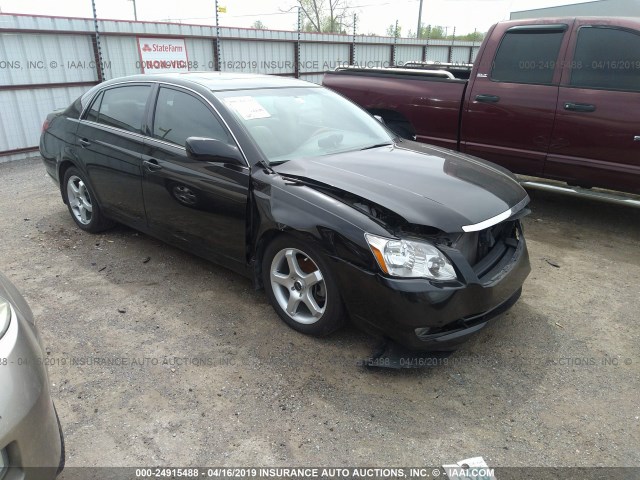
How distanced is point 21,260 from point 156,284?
1465 millimetres

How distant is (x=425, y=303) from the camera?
2.68 meters

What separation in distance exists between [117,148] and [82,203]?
1.10 m

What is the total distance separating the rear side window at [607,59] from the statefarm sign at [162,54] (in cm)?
801

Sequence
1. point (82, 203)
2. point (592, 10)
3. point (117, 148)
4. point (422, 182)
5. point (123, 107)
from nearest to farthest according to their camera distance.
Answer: point (422, 182) < point (117, 148) < point (123, 107) < point (82, 203) < point (592, 10)

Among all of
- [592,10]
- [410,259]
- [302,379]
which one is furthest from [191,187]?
[592,10]

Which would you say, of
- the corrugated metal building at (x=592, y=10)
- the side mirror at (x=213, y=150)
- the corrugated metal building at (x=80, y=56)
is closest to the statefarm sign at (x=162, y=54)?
the corrugated metal building at (x=80, y=56)

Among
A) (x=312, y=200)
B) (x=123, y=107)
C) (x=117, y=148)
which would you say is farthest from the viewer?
(x=123, y=107)

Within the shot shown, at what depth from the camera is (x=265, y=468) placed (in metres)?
2.32

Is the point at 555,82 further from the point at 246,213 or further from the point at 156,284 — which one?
the point at 156,284

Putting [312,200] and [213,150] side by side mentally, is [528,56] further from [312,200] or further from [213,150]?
[213,150]

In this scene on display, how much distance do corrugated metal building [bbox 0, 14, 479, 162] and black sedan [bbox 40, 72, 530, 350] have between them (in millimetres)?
5217

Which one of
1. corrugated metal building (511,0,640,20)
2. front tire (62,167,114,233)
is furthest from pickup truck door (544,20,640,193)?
corrugated metal building (511,0,640,20)

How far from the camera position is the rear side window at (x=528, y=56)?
5.21 metres

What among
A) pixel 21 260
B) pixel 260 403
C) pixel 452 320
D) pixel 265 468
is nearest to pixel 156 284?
pixel 21 260
